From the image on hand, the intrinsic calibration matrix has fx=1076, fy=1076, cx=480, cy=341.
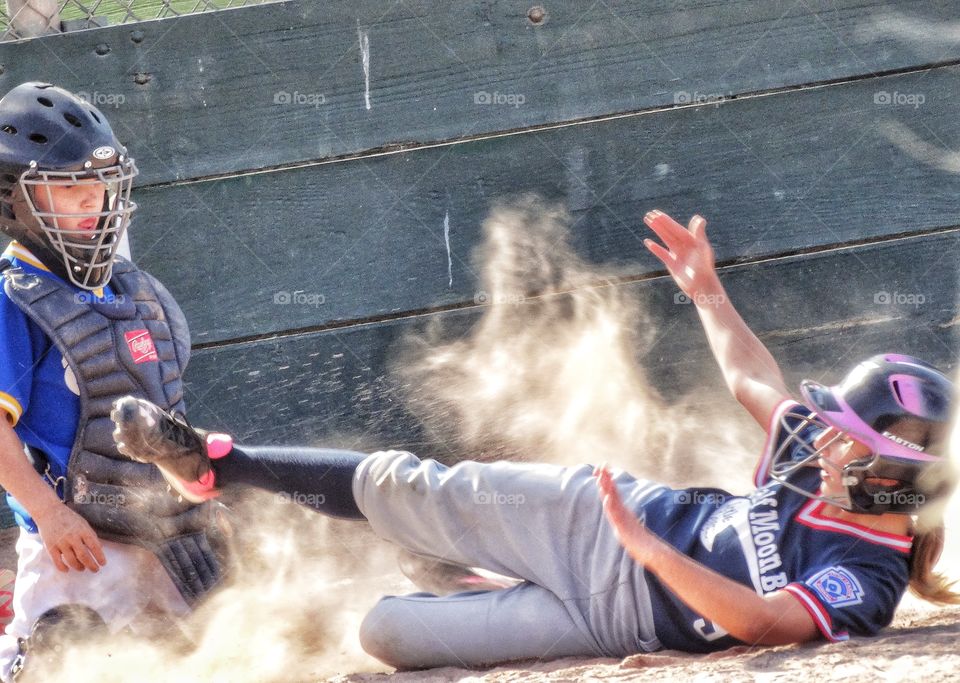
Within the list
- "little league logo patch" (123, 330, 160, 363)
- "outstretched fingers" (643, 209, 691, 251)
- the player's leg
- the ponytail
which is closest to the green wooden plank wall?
"outstretched fingers" (643, 209, 691, 251)

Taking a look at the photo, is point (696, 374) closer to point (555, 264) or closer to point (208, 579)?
point (555, 264)

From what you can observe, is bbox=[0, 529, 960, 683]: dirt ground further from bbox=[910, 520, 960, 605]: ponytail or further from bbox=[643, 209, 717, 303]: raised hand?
bbox=[643, 209, 717, 303]: raised hand

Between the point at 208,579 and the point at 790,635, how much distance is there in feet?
5.07

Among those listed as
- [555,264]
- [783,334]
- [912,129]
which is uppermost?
[912,129]

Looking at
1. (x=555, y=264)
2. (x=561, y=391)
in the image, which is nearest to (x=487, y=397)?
(x=561, y=391)

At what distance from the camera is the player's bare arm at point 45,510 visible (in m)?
2.51

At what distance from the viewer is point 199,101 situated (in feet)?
12.6

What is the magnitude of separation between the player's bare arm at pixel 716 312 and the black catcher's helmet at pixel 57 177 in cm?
143

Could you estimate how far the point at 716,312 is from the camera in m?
2.96

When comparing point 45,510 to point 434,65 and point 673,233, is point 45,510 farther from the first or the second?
point 434,65

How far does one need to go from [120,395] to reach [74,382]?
12 centimetres

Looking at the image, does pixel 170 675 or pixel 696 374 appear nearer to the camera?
pixel 170 675

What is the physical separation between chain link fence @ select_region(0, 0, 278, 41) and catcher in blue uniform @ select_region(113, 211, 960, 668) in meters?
1.87

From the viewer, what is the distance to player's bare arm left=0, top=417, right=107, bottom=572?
251 centimetres
